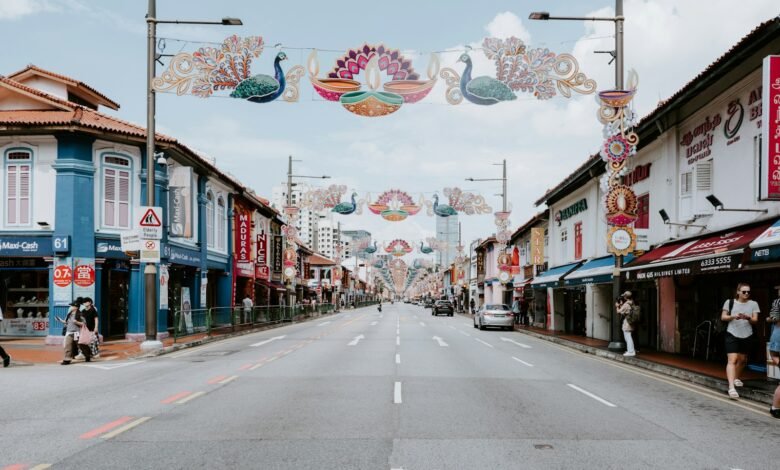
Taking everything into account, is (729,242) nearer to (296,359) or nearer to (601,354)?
(601,354)

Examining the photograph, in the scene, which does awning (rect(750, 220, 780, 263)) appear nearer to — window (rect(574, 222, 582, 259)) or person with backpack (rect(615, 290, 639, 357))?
person with backpack (rect(615, 290, 639, 357))

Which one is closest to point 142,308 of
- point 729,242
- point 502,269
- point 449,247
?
point 729,242

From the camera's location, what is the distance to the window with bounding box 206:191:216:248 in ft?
110

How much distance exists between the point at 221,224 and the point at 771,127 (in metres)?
29.3

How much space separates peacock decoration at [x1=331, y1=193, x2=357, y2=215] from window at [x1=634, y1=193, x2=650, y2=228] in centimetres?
1721

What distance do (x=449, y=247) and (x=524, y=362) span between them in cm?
3724

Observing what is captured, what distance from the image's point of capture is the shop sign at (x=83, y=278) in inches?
926

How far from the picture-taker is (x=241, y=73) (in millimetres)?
18578

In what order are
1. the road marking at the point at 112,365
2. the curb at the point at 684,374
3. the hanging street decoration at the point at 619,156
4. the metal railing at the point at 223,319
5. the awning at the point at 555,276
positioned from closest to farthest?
1. the curb at the point at 684,374
2. the road marking at the point at 112,365
3. the hanging street decoration at the point at 619,156
4. the metal railing at the point at 223,319
5. the awning at the point at 555,276

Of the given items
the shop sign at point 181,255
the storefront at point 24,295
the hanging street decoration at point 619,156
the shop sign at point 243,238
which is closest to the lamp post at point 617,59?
the hanging street decoration at point 619,156

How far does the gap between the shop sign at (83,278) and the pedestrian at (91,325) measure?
19.8 feet

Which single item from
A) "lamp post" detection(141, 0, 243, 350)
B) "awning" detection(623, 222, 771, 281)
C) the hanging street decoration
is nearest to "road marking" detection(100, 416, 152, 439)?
"awning" detection(623, 222, 771, 281)

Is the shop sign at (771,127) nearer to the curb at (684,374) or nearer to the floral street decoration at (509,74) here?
the curb at (684,374)

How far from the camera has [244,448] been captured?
24.2 feet
